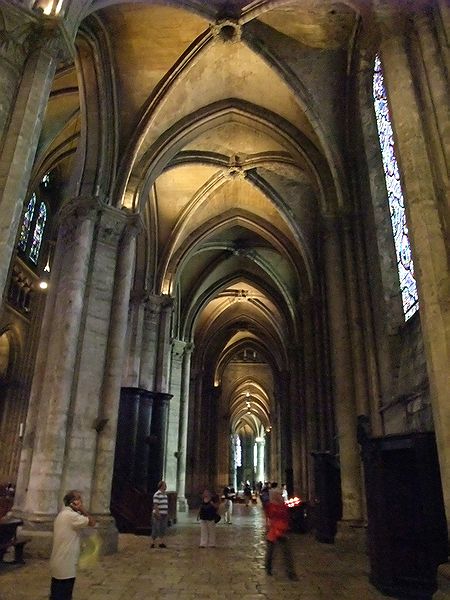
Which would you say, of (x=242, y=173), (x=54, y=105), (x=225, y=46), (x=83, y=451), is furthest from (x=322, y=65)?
(x=83, y=451)

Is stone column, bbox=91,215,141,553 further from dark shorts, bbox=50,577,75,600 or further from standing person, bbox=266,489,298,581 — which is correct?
dark shorts, bbox=50,577,75,600

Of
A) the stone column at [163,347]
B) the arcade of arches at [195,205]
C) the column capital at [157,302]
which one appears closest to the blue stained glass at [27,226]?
the arcade of arches at [195,205]

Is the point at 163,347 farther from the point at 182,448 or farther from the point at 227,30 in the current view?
the point at 227,30

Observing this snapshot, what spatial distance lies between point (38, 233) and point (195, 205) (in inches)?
332

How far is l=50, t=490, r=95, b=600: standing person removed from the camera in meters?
3.92

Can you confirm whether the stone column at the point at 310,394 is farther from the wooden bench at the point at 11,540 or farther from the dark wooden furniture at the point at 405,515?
the wooden bench at the point at 11,540

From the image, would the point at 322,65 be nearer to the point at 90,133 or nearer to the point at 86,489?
the point at 90,133

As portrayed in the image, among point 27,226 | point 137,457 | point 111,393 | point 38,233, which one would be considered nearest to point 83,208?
point 111,393

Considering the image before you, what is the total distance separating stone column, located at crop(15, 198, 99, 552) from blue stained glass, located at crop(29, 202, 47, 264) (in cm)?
1123

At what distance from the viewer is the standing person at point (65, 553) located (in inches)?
154

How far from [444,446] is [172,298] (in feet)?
44.5

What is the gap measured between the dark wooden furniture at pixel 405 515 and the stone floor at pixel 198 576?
0.38 metres

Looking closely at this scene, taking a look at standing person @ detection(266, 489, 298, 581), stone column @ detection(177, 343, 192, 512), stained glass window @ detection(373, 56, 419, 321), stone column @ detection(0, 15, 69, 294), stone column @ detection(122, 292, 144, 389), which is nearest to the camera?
stone column @ detection(0, 15, 69, 294)

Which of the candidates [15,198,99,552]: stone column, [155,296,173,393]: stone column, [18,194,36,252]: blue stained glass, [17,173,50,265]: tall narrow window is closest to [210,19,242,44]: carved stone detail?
[15,198,99,552]: stone column
